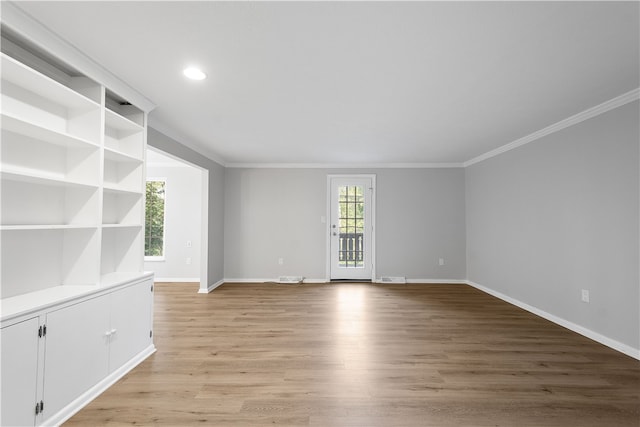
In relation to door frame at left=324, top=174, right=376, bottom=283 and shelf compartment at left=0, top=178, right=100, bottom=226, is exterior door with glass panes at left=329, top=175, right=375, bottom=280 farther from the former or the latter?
shelf compartment at left=0, top=178, right=100, bottom=226

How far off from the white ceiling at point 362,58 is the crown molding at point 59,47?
52 mm

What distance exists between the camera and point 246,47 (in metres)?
1.83

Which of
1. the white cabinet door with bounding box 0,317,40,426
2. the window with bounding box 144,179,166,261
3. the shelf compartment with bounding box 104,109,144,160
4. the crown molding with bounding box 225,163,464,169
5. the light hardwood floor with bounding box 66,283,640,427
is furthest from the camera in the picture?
the window with bounding box 144,179,166,261

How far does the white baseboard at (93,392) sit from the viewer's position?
1.67 meters

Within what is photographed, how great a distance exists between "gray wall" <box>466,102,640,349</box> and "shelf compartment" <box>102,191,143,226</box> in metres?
4.53

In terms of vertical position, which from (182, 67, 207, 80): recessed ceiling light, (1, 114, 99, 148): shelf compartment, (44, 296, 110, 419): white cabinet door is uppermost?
(182, 67, 207, 80): recessed ceiling light

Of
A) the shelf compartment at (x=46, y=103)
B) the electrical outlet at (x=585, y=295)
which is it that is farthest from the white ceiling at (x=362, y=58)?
the electrical outlet at (x=585, y=295)

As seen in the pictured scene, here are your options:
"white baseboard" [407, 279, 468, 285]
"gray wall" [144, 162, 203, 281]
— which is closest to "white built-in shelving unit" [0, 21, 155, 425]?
"gray wall" [144, 162, 203, 281]

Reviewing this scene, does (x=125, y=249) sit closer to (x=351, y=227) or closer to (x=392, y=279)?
(x=351, y=227)

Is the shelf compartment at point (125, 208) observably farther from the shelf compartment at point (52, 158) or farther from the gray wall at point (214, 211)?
the gray wall at point (214, 211)

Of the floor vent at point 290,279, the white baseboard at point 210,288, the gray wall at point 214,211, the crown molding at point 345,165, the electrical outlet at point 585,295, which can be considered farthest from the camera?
the crown molding at point 345,165

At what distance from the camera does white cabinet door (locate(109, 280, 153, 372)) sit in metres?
2.13

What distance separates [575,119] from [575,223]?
1.16 m

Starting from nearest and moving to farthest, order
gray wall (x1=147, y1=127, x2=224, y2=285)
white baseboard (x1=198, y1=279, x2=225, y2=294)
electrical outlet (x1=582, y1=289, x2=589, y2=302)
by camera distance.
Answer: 1. electrical outlet (x1=582, y1=289, x2=589, y2=302)
2. gray wall (x1=147, y1=127, x2=224, y2=285)
3. white baseboard (x1=198, y1=279, x2=225, y2=294)
